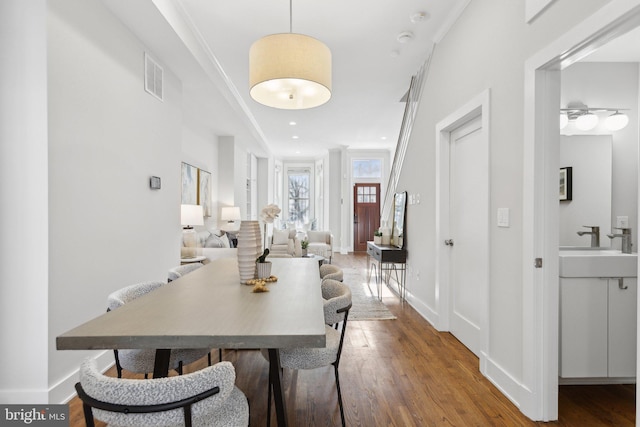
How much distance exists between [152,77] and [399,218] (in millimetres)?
3318

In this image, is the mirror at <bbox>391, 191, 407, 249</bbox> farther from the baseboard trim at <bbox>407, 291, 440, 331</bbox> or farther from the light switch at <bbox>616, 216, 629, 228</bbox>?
the light switch at <bbox>616, 216, 629, 228</bbox>

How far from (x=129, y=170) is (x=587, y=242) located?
12.4 feet

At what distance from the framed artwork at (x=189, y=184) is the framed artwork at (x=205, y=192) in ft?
0.50

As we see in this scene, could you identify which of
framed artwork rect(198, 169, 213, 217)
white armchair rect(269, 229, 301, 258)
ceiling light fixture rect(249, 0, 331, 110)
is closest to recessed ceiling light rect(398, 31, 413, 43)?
ceiling light fixture rect(249, 0, 331, 110)

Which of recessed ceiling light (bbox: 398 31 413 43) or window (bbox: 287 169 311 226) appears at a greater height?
recessed ceiling light (bbox: 398 31 413 43)

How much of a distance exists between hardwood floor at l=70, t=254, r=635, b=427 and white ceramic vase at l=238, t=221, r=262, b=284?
0.82m

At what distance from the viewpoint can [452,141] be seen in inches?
131

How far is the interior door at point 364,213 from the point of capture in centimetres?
988

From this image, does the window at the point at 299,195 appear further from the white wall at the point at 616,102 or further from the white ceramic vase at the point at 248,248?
the white ceramic vase at the point at 248,248

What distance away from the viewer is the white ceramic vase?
6.27ft

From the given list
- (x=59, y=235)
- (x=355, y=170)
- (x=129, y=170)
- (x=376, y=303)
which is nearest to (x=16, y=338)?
(x=59, y=235)

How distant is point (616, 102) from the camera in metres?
2.69

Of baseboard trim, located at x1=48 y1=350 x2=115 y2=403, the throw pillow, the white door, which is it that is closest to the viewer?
baseboard trim, located at x1=48 y1=350 x2=115 y2=403

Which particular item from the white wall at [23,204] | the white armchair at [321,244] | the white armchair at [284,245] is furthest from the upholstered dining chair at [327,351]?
the white armchair at [321,244]
